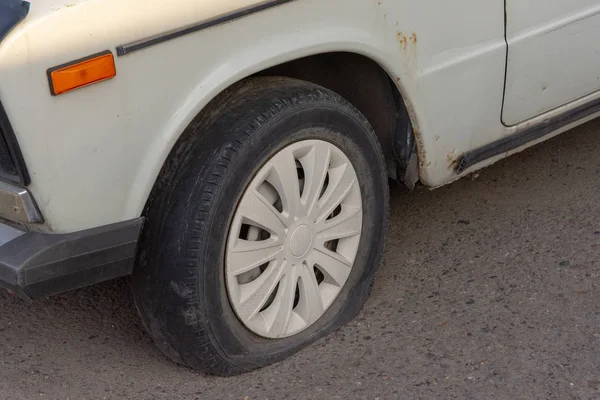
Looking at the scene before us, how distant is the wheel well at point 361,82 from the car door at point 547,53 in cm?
43

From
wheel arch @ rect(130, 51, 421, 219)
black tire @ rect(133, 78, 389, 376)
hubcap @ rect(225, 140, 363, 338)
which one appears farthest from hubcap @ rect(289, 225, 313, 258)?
wheel arch @ rect(130, 51, 421, 219)

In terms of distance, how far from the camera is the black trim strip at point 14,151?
7.77ft

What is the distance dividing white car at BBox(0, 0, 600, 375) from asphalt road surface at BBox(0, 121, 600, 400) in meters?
0.16

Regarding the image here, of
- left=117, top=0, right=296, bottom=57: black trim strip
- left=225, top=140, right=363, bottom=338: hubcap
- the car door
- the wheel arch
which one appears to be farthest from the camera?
the car door

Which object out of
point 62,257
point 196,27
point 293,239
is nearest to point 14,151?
point 62,257

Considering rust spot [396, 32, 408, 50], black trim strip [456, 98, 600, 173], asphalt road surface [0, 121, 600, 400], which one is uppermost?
rust spot [396, 32, 408, 50]

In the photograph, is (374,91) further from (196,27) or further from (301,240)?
(196,27)

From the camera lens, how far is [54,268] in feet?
8.24

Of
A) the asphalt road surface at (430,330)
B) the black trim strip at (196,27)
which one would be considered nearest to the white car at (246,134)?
the black trim strip at (196,27)

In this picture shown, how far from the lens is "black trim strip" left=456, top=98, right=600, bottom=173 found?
11.3 feet

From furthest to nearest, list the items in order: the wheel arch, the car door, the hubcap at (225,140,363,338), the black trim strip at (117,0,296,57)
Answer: the car door → the wheel arch → the hubcap at (225,140,363,338) → the black trim strip at (117,0,296,57)

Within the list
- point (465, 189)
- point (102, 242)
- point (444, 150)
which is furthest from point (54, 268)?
point (465, 189)

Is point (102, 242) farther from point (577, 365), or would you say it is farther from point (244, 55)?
point (577, 365)

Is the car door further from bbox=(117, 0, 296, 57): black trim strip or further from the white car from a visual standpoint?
bbox=(117, 0, 296, 57): black trim strip
